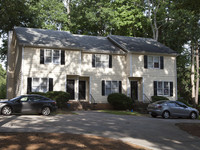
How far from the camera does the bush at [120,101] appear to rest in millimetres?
25359

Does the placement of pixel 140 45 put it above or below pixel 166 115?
above

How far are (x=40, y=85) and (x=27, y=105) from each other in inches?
285

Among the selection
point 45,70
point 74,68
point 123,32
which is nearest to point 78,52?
point 74,68

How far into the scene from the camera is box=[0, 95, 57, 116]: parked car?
16516 mm

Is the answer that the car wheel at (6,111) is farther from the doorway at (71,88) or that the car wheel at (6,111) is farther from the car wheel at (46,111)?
the doorway at (71,88)

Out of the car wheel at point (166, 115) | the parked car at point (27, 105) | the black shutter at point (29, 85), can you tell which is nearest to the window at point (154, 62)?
the car wheel at point (166, 115)

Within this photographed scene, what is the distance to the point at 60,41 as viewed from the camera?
26.2 metres

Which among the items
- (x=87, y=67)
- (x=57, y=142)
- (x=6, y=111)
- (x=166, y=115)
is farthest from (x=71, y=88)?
(x=57, y=142)

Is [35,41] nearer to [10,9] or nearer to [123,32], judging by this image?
[10,9]

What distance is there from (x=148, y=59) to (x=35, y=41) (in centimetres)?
1232

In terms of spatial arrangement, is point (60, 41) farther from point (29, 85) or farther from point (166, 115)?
point (166, 115)

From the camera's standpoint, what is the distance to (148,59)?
2820 cm

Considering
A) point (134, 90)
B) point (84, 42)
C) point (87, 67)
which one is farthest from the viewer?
point (84, 42)

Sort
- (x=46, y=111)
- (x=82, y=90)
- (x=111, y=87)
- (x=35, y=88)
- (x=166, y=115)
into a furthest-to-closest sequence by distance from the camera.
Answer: (x=82, y=90)
(x=111, y=87)
(x=35, y=88)
(x=166, y=115)
(x=46, y=111)
